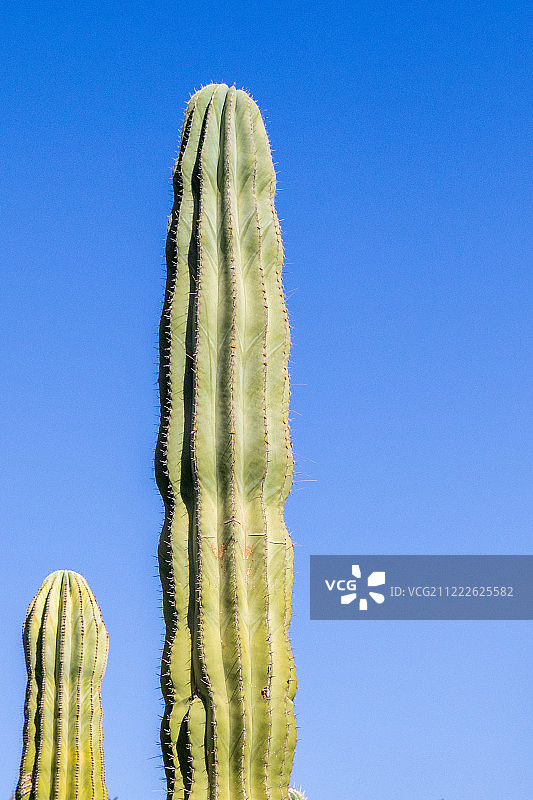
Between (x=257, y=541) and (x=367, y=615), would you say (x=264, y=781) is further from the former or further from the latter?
(x=367, y=615)

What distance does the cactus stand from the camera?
24.0 ft

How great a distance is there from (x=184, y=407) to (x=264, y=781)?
4.91 ft

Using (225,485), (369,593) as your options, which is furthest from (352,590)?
(225,485)

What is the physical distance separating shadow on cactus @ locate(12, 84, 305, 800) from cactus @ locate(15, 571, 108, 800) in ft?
10.4

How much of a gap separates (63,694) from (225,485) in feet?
11.5

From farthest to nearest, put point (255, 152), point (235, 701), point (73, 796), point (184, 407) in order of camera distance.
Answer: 1. point (73, 796)
2. point (255, 152)
3. point (184, 407)
4. point (235, 701)

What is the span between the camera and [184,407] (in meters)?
4.62

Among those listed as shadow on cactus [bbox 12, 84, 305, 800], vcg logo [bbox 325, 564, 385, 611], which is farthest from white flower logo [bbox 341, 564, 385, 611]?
shadow on cactus [bbox 12, 84, 305, 800]

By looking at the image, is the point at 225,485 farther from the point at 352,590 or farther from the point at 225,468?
the point at 352,590

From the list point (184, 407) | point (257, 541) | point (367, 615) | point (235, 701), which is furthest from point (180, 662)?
point (367, 615)

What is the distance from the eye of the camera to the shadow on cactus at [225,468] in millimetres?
4324

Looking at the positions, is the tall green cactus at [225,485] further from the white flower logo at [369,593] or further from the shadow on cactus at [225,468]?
the white flower logo at [369,593]

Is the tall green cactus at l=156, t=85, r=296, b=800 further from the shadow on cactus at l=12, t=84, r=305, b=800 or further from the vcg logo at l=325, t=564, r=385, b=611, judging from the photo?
the vcg logo at l=325, t=564, r=385, b=611

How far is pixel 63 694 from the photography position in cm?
742
